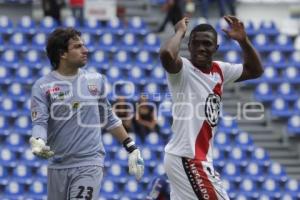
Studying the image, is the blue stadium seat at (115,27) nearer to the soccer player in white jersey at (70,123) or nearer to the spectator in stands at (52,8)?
the spectator in stands at (52,8)

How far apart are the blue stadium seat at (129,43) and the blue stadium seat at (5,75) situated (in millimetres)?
1854

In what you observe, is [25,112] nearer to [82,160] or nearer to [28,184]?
[28,184]

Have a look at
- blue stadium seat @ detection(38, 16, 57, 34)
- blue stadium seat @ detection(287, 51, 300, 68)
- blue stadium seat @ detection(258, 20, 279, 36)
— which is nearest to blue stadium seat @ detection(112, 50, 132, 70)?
blue stadium seat @ detection(38, 16, 57, 34)

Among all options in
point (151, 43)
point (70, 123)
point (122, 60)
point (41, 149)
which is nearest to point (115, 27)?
point (151, 43)

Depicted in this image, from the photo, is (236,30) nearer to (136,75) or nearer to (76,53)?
(76,53)

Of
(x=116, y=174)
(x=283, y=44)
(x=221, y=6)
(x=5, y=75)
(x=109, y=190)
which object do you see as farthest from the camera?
(x=221, y=6)

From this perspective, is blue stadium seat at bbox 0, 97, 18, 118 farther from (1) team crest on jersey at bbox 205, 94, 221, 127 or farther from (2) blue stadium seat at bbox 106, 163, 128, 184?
(1) team crest on jersey at bbox 205, 94, 221, 127

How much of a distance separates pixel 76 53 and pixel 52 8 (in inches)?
318

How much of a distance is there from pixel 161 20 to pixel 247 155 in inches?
135

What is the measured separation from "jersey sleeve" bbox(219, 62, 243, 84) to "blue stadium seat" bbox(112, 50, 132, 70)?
7.24m

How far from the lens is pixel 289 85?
14.2 meters

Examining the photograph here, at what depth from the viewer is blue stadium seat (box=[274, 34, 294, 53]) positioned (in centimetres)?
1477

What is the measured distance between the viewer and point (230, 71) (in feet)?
21.5

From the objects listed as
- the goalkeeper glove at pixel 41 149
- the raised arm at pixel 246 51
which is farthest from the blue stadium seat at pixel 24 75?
the raised arm at pixel 246 51
